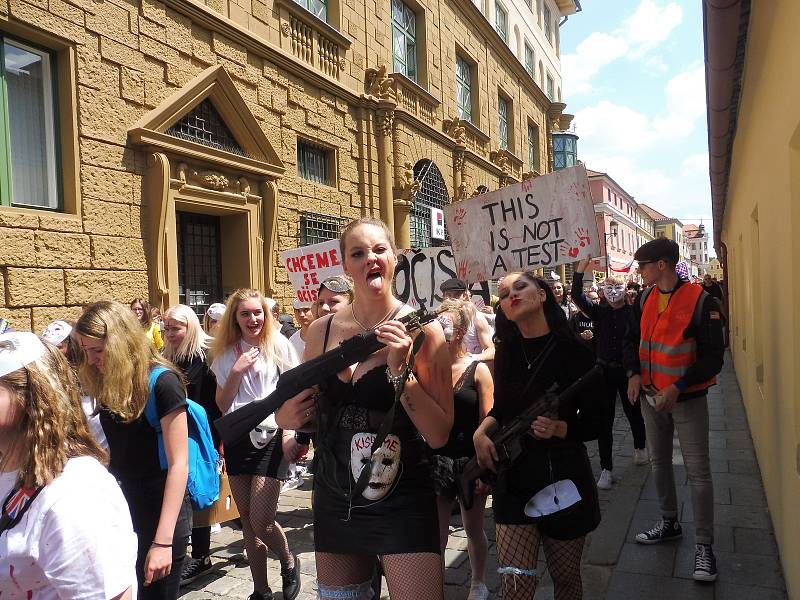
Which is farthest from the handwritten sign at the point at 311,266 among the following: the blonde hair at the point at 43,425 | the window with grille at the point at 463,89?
the window with grille at the point at 463,89

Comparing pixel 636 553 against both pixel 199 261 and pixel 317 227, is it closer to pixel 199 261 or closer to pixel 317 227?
pixel 199 261

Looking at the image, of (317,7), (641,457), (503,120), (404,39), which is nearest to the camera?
(641,457)

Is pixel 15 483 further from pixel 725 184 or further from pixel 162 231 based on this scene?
pixel 725 184

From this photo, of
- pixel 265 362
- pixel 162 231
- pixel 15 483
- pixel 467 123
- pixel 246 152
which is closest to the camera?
pixel 15 483

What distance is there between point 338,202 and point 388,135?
2137mm

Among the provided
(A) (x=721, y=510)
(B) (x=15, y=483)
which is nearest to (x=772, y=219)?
(A) (x=721, y=510)

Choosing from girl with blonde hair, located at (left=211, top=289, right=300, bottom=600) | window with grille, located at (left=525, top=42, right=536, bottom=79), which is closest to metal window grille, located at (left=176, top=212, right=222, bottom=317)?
girl with blonde hair, located at (left=211, top=289, right=300, bottom=600)

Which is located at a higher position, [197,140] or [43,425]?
[197,140]

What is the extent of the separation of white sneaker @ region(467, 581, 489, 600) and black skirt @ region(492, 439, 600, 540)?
935mm

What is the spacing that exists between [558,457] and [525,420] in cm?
22

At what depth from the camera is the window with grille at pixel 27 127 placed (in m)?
6.22

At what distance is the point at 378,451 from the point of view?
213cm

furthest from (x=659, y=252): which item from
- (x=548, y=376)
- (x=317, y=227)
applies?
(x=317, y=227)

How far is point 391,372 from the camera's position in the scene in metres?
Answer: 2.03
